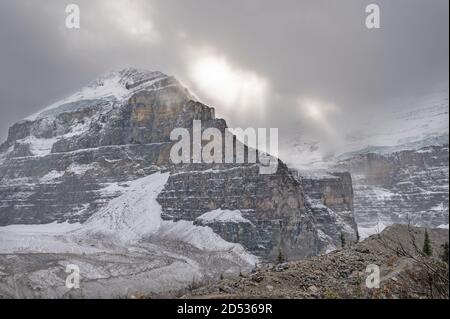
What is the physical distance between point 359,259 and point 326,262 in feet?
8.79

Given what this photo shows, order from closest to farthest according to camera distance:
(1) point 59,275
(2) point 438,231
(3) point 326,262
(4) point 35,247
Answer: (3) point 326,262
(2) point 438,231
(1) point 59,275
(4) point 35,247

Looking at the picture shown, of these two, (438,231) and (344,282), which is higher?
(438,231)

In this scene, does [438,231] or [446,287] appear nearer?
[446,287]

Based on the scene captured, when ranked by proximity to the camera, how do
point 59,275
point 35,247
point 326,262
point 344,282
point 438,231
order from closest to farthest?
point 344,282, point 326,262, point 438,231, point 59,275, point 35,247

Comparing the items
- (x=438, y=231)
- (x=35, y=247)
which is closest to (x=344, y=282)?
(x=438, y=231)
